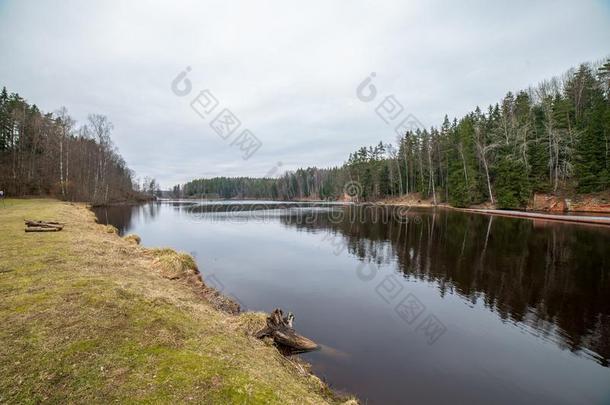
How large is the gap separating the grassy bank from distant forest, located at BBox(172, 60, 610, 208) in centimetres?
6296

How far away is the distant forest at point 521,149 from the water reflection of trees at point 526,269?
27403mm

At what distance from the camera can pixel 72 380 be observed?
4379mm

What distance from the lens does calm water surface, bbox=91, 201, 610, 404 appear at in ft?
25.1

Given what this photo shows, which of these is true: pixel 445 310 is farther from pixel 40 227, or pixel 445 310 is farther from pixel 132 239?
pixel 40 227

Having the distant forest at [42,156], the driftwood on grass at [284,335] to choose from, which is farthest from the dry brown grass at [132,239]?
the distant forest at [42,156]

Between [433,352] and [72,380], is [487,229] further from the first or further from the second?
[72,380]

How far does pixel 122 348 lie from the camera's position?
17.2ft

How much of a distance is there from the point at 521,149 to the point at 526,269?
51.7 metres

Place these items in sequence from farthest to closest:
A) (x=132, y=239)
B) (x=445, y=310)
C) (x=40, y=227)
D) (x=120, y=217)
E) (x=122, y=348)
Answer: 1. (x=120, y=217)
2. (x=132, y=239)
3. (x=40, y=227)
4. (x=445, y=310)
5. (x=122, y=348)

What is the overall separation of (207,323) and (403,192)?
9464 cm

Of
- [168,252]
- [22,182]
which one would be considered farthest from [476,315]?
[22,182]

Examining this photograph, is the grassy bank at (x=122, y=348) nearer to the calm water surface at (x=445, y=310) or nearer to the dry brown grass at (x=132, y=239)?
the calm water surface at (x=445, y=310)

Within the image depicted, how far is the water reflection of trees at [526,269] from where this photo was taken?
10.7m

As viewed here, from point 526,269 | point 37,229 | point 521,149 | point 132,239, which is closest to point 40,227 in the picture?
point 37,229
